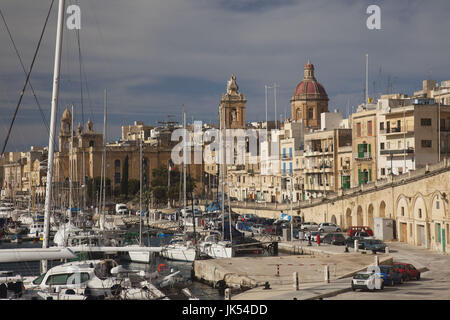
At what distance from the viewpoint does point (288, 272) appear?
30.2 m

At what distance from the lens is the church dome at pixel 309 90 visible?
296 feet

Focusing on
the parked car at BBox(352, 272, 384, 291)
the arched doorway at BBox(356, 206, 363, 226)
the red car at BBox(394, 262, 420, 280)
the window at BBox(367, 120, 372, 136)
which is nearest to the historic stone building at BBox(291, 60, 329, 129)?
the window at BBox(367, 120, 372, 136)

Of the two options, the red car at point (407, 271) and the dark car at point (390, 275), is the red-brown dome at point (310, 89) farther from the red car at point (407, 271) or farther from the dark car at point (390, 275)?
the dark car at point (390, 275)

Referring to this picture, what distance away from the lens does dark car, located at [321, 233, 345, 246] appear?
42.5m

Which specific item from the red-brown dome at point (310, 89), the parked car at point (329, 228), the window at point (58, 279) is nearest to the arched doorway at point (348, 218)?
the parked car at point (329, 228)

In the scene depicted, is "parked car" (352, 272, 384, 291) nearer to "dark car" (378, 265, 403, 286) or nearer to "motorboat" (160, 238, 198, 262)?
"dark car" (378, 265, 403, 286)

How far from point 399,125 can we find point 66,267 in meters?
32.1

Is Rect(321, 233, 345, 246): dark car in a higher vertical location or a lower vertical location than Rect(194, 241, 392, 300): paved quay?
higher

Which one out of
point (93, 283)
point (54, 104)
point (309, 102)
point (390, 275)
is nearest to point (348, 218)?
point (390, 275)

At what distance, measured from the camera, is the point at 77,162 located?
115 m

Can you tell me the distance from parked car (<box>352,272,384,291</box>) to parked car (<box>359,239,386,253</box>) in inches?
504

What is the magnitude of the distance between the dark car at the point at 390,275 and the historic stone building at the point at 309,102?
6330 centimetres
